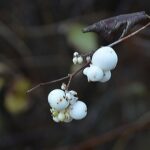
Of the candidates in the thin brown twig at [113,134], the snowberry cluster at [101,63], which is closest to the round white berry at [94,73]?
the snowberry cluster at [101,63]

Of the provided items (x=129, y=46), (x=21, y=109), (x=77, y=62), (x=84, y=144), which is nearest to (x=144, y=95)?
(x=129, y=46)

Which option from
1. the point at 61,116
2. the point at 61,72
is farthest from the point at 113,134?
the point at 61,116

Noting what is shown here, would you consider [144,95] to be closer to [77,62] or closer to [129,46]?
[129,46]

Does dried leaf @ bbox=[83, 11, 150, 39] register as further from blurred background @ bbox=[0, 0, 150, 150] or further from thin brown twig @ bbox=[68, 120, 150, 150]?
blurred background @ bbox=[0, 0, 150, 150]

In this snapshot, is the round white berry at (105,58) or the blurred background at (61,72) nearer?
the round white berry at (105,58)

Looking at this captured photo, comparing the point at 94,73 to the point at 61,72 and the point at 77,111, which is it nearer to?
the point at 77,111

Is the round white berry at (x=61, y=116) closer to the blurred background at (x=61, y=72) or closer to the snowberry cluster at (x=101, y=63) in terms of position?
the snowberry cluster at (x=101, y=63)

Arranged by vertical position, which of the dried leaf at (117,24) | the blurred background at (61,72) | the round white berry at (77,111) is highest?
the blurred background at (61,72)
